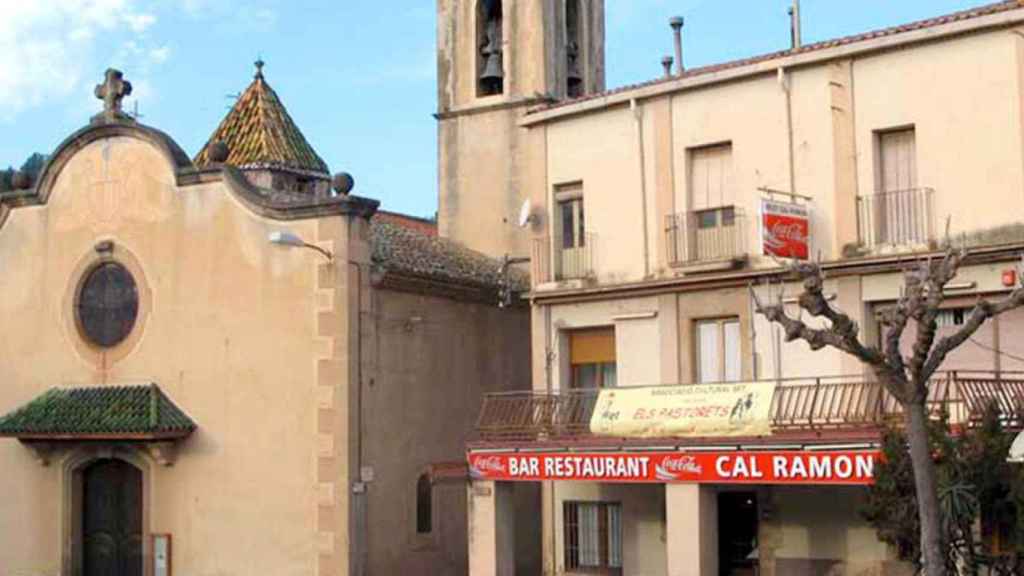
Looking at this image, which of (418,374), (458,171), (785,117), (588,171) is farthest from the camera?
(458,171)

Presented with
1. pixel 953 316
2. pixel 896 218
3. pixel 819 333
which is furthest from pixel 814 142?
pixel 819 333

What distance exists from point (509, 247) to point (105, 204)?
8.26 m

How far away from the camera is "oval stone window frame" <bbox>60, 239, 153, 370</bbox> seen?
3103cm

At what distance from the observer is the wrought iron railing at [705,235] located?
2520 centimetres

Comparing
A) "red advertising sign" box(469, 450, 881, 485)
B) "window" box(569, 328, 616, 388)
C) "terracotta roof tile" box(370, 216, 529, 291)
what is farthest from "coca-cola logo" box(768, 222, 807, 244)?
"terracotta roof tile" box(370, 216, 529, 291)

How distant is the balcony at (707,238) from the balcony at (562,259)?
5.86 ft

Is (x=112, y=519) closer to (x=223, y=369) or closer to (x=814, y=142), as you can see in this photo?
(x=223, y=369)

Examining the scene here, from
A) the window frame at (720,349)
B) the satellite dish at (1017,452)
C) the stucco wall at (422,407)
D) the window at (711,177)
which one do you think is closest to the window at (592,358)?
the window frame at (720,349)

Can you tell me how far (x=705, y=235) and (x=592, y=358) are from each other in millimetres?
3208

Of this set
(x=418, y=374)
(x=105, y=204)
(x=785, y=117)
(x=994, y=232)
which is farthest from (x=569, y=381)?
(x=105, y=204)

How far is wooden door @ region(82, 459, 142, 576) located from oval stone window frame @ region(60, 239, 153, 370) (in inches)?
82.4

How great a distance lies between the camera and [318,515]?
92.7ft

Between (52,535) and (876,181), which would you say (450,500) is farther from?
(876,181)

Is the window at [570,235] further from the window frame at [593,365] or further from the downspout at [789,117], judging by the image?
the downspout at [789,117]
